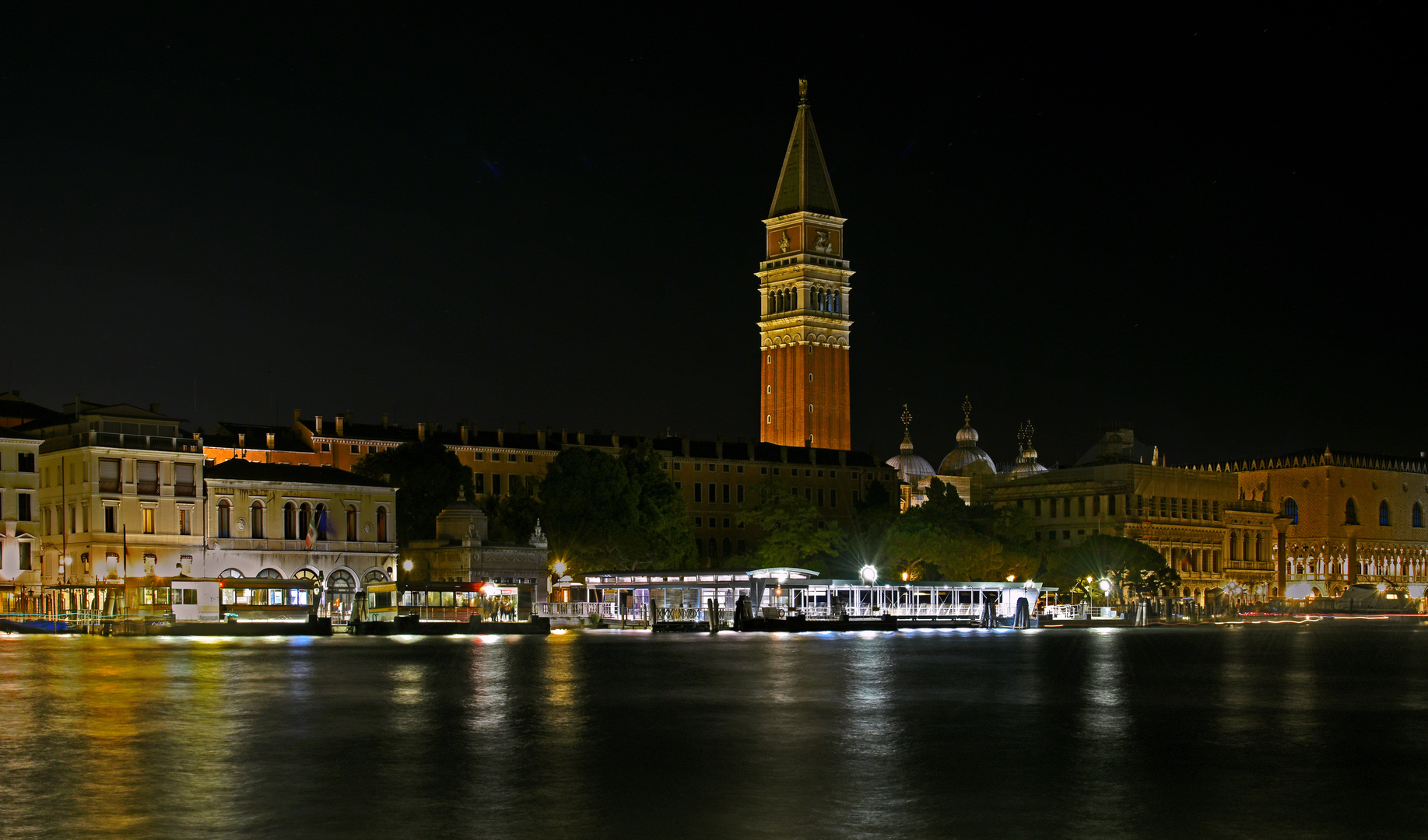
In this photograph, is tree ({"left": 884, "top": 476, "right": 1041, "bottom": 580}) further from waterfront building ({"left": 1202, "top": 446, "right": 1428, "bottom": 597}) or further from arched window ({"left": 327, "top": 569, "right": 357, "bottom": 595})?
waterfront building ({"left": 1202, "top": 446, "right": 1428, "bottom": 597})

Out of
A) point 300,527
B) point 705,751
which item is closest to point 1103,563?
point 300,527

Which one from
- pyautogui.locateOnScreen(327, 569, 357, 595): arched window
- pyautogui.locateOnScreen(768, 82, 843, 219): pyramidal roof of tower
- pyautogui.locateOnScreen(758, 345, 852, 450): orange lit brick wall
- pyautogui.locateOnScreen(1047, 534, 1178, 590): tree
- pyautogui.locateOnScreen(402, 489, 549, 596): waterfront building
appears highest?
pyautogui.locateOnScreen(768, 82, 843, 219): pyramidal roof of tower

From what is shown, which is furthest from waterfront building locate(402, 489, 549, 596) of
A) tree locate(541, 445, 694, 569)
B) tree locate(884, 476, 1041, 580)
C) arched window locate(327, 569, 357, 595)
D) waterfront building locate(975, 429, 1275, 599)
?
waterfront building locate(975, 429, 1275, 599)

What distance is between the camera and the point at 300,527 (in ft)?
292

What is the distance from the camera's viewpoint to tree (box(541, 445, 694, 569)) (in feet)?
314

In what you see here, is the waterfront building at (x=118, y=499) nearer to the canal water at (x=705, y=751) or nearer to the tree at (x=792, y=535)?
the tree at (x=792, y=535)

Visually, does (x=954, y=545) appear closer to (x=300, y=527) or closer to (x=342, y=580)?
(x=342, y=580)

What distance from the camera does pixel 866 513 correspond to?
12394 cm

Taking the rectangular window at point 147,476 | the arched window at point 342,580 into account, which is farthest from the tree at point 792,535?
the rectangular window at point 147,476

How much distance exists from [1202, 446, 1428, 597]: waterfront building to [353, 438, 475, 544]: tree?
3398 inches

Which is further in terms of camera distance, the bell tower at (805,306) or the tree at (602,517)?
the bell tower at (805,306)

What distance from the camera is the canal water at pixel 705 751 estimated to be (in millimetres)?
15844

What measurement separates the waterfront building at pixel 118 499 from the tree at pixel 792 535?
3668 cm

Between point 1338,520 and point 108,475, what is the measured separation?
123 metres
